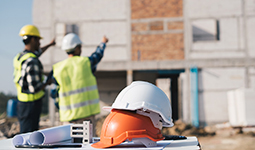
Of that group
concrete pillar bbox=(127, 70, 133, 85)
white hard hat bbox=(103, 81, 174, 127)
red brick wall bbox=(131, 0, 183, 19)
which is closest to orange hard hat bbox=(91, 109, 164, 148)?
white hard hat bbox=(103, 81, 174, 127)

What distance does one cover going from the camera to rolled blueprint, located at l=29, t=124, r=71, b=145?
2.12m

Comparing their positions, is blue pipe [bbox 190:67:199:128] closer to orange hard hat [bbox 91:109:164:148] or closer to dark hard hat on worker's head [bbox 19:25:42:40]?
dark hard hat on worker's head [bbox 19:25:42:40]

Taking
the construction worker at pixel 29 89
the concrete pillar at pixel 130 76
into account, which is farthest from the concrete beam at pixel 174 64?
the construction worker at pixel 29 89

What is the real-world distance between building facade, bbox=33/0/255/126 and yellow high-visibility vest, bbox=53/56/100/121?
9.83 m

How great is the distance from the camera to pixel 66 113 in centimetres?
393

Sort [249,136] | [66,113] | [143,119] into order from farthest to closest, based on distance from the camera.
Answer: [249,136] → [66,113] → [143,119]

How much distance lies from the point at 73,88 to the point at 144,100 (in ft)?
6.89

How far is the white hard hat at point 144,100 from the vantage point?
201 centimetres

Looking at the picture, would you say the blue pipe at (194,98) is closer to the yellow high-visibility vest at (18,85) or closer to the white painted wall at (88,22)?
the white painted wall at (88,22)

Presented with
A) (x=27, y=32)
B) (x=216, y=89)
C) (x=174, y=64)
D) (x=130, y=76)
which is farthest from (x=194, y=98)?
(x=27, y=32)

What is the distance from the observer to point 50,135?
7.34ft

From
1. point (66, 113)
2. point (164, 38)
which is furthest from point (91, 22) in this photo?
point (66, 113)

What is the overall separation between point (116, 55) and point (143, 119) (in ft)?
40.7

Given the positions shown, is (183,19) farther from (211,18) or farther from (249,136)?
(249,136)
